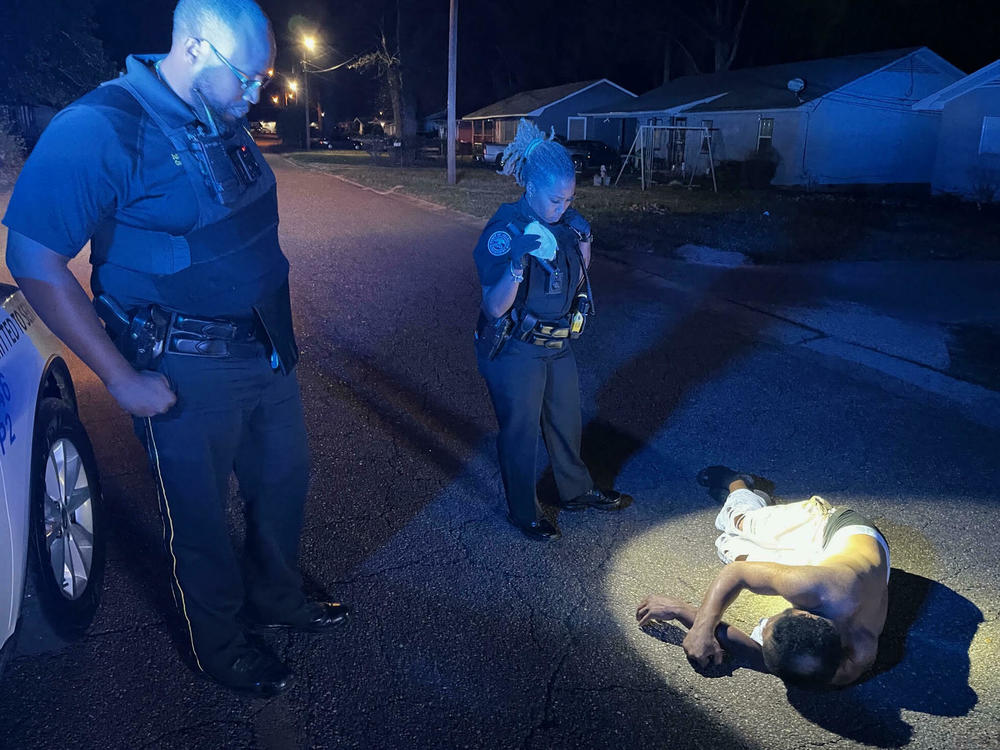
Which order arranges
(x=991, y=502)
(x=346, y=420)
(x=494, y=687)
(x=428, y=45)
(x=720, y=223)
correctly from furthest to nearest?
(x=428, y=45) → (x=720, y=223) → (x=346, y=420) → (x=991, y=502) → (x=494, y=687)

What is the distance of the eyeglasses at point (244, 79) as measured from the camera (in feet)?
7.27

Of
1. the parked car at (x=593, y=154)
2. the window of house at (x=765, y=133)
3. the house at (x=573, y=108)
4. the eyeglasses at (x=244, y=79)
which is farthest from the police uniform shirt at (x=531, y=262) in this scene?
the house at (x=573, y=108)

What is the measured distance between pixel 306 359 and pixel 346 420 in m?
1.53

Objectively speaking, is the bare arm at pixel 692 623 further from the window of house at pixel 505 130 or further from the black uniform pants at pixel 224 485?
the window of house at pixel 505 130

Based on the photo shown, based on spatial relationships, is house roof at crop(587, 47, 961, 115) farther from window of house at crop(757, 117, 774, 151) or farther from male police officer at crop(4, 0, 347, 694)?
male police officer at crop(4, 0, 347, 694)

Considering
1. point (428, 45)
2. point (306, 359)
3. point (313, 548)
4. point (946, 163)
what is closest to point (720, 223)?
point (946, 163)

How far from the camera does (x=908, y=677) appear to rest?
9.62 ft

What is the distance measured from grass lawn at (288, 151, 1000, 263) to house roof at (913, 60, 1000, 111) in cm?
244

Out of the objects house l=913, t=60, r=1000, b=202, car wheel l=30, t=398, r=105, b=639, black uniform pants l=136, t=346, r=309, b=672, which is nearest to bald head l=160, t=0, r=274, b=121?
black uniform pants l=136, t=346, r=309, b=672

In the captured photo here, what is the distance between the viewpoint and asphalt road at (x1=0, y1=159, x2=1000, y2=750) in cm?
265

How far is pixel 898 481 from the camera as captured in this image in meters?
4.50

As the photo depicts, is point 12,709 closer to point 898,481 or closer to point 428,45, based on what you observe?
point 898,481

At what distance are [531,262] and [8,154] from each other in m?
22.3

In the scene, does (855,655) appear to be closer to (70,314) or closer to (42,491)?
(70,314)
